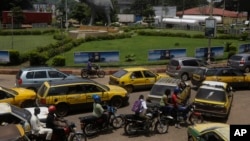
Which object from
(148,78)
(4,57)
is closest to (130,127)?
(148,78)

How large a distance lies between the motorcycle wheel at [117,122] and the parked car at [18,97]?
172 inches

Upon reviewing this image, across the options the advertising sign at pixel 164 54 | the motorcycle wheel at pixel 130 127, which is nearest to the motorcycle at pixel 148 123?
the motorcycle wheel at pixel 130 127

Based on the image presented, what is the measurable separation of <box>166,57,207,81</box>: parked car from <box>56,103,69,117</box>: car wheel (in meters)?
9.94

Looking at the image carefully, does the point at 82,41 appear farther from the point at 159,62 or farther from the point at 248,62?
the point at 248,62


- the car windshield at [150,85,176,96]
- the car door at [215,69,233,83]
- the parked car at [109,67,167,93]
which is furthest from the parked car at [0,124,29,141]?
the car door at [215,69,233,83]

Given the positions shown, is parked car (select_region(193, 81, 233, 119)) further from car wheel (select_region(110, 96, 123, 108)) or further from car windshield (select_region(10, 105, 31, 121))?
car windshield (select_region(10, 105, 31, 121))

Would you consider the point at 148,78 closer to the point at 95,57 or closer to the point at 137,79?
the point at 137,79

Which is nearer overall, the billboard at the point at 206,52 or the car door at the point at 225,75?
the car door at the point at 225,75

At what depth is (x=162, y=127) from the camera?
14430mm

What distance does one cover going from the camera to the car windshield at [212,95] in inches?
629

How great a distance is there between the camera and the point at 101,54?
28.9m

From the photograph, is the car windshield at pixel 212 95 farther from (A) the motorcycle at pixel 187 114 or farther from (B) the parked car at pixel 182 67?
(B) the parked car at pixel 182 67

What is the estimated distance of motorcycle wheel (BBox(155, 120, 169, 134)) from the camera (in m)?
14.4

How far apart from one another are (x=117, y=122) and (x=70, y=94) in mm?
2778
